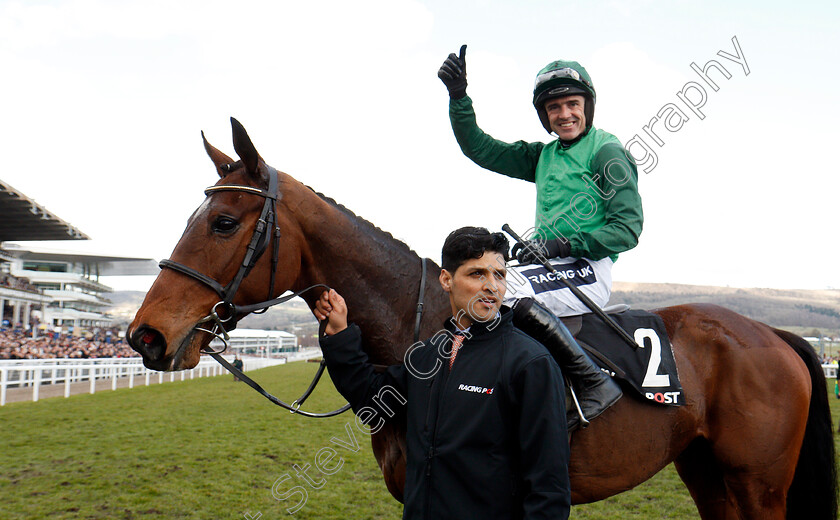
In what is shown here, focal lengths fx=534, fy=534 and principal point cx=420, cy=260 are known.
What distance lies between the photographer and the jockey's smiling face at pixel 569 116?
9.38 feet

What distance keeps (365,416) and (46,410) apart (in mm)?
12089

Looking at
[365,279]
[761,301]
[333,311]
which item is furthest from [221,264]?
[761,301]

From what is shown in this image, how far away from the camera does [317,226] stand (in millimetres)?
2525

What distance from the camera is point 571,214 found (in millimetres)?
2744

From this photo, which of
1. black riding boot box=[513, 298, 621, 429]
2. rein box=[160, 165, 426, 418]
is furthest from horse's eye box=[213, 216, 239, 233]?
black riding boot box=[513, 298, 621, 429]

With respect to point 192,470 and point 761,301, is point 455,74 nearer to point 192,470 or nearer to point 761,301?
point 192,470

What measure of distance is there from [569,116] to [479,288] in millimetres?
1465

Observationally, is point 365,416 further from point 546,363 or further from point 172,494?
point 172,494

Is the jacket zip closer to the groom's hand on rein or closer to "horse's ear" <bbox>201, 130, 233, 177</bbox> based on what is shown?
the groom's hand on rein

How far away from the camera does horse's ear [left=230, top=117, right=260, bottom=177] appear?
2.37m

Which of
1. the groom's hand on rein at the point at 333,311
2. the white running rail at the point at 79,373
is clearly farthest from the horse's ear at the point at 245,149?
the white running rail at the point at 79,373

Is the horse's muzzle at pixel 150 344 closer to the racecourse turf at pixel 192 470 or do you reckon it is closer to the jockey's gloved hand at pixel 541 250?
the racecourse turf at pixel 192 470

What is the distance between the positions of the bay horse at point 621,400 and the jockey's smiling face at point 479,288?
706mm

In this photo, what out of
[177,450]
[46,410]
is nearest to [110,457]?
[177,450]
